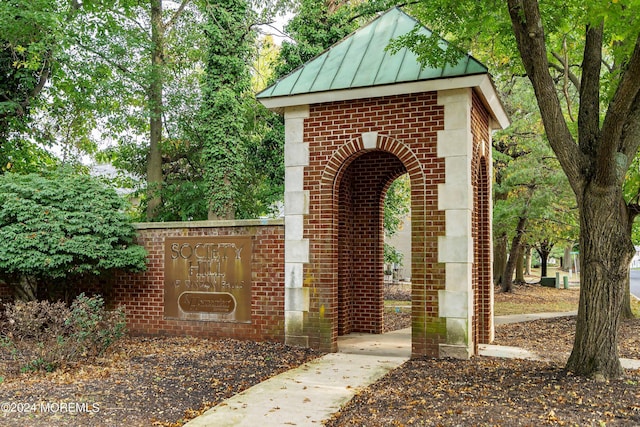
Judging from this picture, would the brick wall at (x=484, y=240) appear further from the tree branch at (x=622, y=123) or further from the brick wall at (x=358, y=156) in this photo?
the tree branch at (x=622, y=123)

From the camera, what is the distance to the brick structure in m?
8.62

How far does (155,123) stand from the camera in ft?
62.8

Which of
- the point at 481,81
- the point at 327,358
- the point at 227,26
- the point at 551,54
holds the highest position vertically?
the point at 227,26

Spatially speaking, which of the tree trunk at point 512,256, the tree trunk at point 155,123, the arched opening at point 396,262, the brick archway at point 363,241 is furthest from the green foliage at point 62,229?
the tree trunk at point 512,256

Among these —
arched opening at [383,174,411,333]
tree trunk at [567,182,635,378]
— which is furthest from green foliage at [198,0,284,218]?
tree trunk at [567,182,635,378]

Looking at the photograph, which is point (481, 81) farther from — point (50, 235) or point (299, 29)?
point (299, 29)

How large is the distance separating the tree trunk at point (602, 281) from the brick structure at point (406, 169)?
1833mm

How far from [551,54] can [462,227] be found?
16.2 feet

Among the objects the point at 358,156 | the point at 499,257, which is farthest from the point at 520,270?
the point at 358,156

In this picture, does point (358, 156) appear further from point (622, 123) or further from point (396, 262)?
point (396, 262)

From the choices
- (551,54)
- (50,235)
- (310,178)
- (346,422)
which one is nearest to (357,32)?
(310,178)

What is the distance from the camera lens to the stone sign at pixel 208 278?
1019 cm

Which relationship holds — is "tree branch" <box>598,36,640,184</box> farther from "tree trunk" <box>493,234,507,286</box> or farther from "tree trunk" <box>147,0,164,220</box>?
"tree trunk" <box>493,234,507,286</box>

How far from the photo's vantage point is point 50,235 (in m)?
9.67
